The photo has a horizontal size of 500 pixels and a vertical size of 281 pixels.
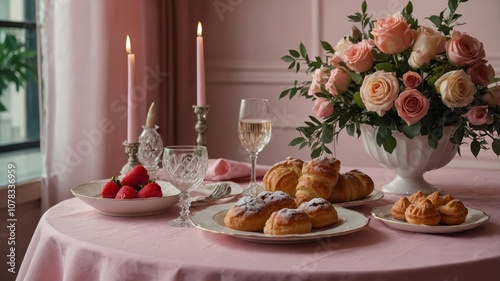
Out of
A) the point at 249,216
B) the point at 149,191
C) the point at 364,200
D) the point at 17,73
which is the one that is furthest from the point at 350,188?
the point at 17,73

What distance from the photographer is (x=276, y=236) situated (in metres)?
1.35

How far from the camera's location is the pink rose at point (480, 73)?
5.80 ft

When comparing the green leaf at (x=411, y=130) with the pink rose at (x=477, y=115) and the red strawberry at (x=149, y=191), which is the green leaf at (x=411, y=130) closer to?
the pink rose at (x=477, y=115)

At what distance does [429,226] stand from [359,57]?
50 cm

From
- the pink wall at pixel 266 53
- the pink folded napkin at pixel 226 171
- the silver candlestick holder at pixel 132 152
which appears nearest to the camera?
the silver candlestick holder at pixel 132 152

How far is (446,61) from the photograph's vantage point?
1.79 meters

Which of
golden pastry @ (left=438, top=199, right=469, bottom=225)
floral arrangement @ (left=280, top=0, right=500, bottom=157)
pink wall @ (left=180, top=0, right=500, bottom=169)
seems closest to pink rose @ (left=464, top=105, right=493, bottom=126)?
floral arrangement @ (left=280, top=0, right=500, bottom=157)

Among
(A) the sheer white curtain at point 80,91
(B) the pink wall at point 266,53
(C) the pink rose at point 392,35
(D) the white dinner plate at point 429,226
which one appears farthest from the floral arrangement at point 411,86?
(B) the pink wall at point 266,53

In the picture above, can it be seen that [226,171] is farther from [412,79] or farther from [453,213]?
[453,213]

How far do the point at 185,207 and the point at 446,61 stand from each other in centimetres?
75

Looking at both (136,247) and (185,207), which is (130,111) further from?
(136,247)

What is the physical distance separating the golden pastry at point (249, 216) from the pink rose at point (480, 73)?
67 centimetres

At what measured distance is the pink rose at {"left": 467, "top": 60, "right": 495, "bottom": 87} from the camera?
5.80ft

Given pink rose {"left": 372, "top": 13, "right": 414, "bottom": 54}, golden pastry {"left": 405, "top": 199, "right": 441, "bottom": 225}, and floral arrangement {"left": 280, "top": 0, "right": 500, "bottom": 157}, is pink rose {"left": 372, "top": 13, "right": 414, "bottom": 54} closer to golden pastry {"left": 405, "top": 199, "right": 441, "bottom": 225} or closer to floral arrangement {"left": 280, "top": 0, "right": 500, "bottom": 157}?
floral arrangement {"left": 280, "top": 0, "right": 500, "bottom": 157}
